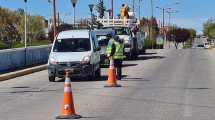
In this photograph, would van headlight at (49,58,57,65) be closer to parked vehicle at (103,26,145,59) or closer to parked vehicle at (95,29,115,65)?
parked vehicle at (95,29,115,65)

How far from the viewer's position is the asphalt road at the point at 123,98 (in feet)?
44.7

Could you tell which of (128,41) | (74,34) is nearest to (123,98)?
(74,34)

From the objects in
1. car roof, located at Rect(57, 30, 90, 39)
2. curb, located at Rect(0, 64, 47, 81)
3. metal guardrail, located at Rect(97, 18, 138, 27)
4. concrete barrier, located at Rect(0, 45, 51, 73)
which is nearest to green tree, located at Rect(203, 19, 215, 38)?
metal guardrail, located at Rect(97, 18, 138, 27)

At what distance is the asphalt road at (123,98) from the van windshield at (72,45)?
1319 millimetres

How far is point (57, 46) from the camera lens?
24688 millimetres

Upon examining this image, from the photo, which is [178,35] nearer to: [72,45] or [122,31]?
[122,31]

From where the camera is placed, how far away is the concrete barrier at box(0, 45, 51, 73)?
28.7 meters

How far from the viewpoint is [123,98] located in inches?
667

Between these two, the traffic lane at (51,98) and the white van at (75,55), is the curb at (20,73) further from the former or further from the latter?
the white van at (75,55)

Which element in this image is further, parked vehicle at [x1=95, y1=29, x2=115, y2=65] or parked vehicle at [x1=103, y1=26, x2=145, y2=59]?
parked vehicle at [x1=103, y1=26, x2=145, y2=59]

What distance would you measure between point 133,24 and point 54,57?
817 inches

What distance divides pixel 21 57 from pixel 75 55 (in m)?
8.54

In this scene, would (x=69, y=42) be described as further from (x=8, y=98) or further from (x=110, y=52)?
(x=8, y=98)

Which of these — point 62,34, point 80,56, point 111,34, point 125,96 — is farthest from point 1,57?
point 125,96
